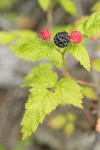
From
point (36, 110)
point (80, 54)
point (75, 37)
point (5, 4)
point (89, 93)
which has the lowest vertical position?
point (89, 93)

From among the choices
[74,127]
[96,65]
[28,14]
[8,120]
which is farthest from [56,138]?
[28,14]

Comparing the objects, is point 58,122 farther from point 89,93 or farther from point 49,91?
point 49,91

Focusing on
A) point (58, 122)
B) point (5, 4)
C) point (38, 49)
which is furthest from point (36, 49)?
point (5, 4)

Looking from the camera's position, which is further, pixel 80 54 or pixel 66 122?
pixel 66 122

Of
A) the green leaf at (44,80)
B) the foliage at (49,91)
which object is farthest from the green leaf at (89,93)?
the foliage at (49,91)

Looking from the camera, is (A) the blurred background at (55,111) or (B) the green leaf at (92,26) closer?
(B) the green leaf at (92,26)

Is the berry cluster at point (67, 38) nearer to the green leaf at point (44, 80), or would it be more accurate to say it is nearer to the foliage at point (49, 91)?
the foliage at point (49, 91)

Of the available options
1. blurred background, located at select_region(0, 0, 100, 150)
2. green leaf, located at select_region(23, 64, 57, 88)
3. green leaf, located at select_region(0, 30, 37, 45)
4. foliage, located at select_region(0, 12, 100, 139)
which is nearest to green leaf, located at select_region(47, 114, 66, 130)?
blurred background, located at select_region(0, 0, 100, 150)
